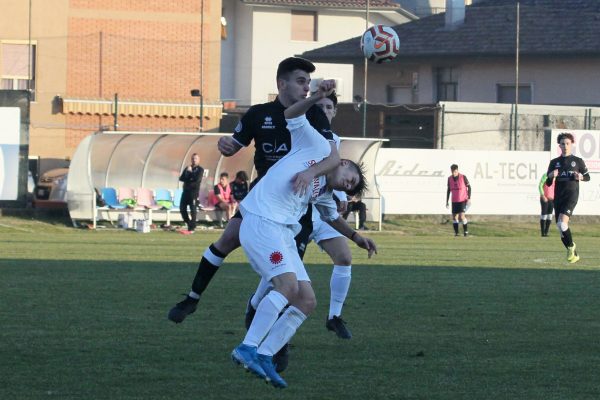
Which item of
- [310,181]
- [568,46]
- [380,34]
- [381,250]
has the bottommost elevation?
[381,250]

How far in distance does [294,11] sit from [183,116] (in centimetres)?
1858

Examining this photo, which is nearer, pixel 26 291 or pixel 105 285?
pixel 26 291

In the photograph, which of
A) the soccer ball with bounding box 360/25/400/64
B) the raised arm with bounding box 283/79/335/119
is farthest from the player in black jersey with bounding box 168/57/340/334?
the soccer ball with bounding box 360/25/400/64

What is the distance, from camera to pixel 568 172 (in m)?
20.4

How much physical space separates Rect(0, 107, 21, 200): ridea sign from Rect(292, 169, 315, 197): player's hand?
23409mm

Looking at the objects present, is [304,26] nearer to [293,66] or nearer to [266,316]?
[293,66]

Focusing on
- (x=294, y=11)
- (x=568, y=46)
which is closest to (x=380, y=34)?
(x=568, y=46)

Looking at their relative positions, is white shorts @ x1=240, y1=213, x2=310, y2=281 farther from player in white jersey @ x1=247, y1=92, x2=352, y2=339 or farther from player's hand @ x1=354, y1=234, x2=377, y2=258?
player in white jersey @ x1=247, y1=92, x2=352, y2=339

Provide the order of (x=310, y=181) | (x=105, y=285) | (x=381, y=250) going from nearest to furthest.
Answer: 1. (x=310, y=181)
2. (x=105, y=285)
3. (x=381, y=250)

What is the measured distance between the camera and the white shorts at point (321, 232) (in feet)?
33.5

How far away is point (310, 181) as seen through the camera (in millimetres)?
7410

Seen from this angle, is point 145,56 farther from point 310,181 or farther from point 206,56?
point 310,181

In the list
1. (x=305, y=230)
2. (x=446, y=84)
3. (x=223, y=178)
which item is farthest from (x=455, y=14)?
(x=305, y=230)

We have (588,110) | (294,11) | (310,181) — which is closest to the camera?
(310,181)
